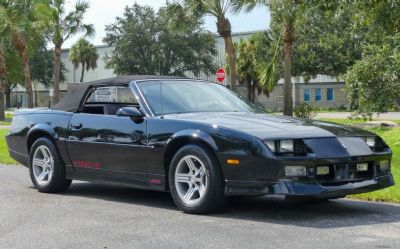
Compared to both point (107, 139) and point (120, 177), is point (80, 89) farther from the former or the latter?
point (120, 177)

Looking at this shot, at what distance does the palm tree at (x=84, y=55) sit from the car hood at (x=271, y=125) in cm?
7280

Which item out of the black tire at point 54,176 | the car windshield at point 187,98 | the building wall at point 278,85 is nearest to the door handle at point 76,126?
the black tire at point 54,176

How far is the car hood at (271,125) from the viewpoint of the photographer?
20.4ft

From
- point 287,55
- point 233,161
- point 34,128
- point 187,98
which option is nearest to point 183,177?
point 233,161

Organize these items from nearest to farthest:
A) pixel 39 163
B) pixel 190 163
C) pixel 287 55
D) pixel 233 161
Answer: pixel 233 161 < pixel 190 163 < pixel 39 163 < pixel 287 55

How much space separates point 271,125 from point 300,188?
0.79 meters

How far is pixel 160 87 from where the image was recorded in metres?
7.59

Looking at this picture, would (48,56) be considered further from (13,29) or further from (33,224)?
(33,224)

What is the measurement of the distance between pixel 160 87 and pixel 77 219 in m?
1.89

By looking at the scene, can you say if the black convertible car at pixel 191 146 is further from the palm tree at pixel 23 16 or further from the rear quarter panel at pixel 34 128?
the palm tree at pixel 23 16

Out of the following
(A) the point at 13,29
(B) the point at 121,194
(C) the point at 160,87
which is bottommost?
(B) the point at 121,194

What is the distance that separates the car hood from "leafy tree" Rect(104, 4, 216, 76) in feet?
185

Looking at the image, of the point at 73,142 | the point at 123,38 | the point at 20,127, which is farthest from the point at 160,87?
the point at 123,38

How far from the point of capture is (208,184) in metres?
6.41
